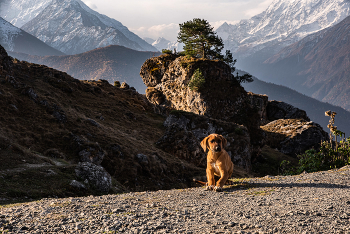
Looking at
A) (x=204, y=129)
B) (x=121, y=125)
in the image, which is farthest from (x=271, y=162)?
(x=121, y=125)

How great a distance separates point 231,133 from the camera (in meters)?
40.7

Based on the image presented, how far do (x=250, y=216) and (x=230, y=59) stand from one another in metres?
74.1

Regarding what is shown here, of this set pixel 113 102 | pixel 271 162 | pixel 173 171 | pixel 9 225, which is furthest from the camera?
pixel 271 162

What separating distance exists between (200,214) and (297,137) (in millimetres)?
66713

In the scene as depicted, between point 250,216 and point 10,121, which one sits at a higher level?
point 10,121

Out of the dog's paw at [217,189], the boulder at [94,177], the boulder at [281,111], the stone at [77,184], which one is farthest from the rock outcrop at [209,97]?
the dog's paw at [217,189]

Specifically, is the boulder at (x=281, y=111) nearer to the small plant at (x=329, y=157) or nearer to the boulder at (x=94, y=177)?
the small plant at (x=329, y=157)

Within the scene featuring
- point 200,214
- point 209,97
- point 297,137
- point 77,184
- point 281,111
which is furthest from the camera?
point 281,111

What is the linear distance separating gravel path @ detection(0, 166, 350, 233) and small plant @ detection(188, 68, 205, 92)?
52.6 meters

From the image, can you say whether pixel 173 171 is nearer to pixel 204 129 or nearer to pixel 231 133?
pixel 204 129

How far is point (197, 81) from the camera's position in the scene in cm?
5897

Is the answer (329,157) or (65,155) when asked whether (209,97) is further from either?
(329,157)

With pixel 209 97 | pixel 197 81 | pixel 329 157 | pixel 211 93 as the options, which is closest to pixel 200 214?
pixel 329 157

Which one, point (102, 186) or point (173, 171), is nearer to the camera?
point (102, 186)
